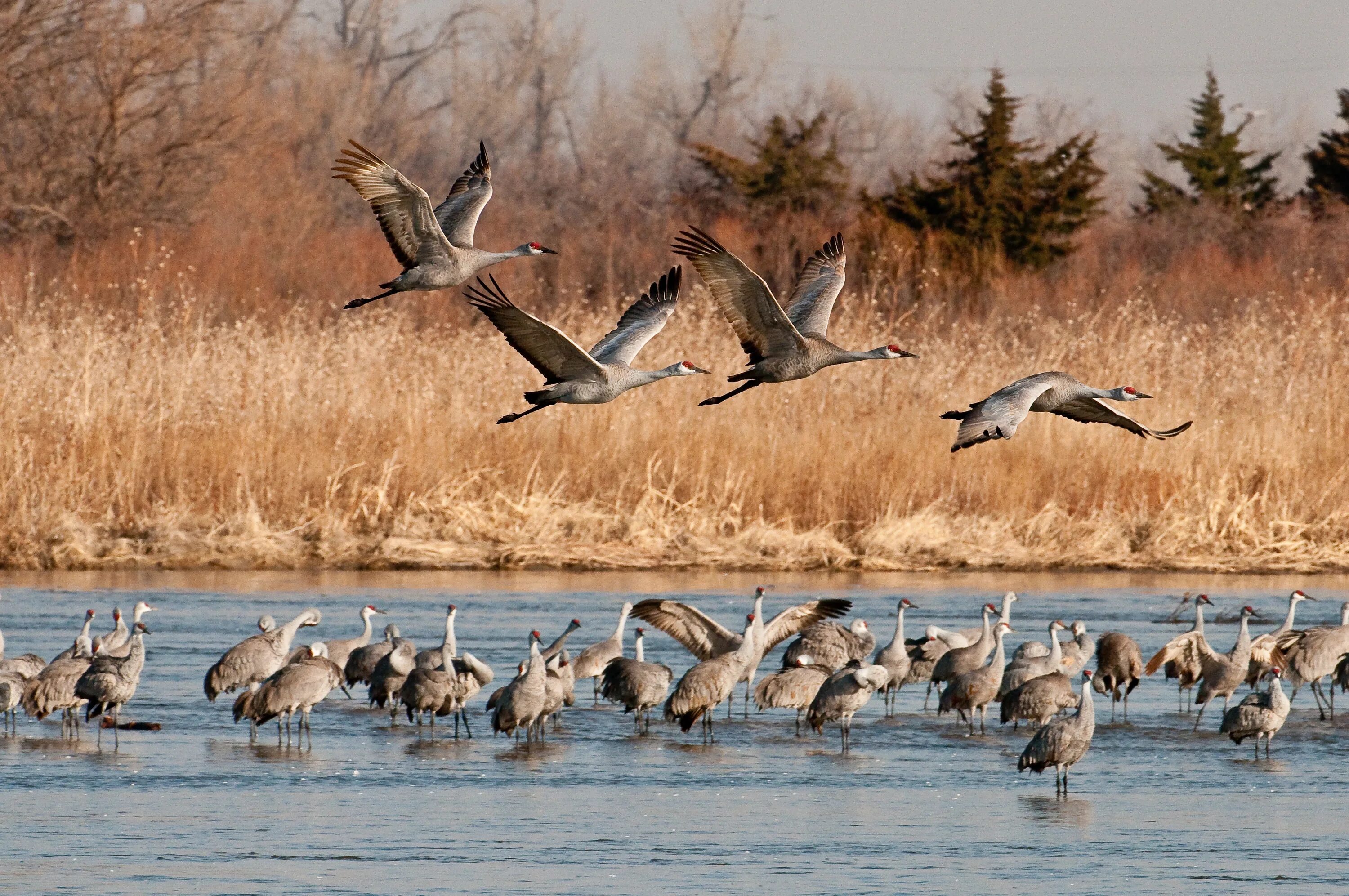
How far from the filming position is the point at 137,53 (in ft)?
102

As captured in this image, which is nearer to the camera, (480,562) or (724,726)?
(724,726)

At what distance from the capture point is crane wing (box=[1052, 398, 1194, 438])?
956cm

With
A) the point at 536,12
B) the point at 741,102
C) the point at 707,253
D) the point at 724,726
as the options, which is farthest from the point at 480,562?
the point at 536,12

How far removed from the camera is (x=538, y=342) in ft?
32.6

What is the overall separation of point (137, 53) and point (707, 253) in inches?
919

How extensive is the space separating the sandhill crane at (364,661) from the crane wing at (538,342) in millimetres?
3266

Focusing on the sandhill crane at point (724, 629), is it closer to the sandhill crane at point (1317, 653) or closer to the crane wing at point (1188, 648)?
the crane wing at point (1188, 648)

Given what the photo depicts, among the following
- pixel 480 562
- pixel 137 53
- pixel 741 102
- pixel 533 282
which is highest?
pixel 741 102

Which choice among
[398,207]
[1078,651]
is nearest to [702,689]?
[1078,651]

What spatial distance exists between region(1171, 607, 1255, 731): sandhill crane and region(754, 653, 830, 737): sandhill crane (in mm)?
2312

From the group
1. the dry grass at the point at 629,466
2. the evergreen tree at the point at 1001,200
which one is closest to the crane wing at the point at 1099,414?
the dry grass at the point at 629,466

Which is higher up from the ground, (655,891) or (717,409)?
(717,409)

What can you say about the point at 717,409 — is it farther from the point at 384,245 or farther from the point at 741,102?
the point at 741,102

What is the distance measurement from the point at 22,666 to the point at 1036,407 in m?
6.29
